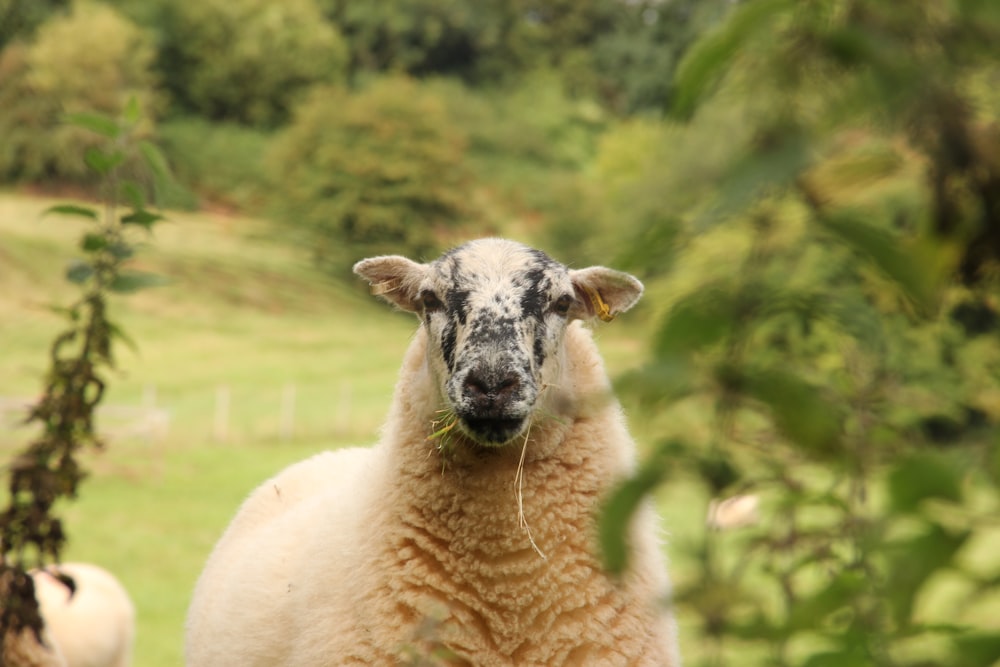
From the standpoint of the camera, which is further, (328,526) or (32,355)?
(32,355)

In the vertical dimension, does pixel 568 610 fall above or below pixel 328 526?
below

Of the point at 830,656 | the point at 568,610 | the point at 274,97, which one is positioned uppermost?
the point at 274,97

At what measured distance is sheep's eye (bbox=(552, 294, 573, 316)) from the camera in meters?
4.52

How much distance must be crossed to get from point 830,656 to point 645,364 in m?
0.39

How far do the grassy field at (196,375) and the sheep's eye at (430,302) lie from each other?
0.72 metres

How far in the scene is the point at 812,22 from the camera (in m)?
1.03

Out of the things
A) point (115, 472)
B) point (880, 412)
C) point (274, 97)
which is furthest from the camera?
point (274, 97)

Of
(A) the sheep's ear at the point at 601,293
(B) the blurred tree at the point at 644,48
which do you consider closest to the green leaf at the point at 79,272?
(A) the sheep's ear at the point at 601,293

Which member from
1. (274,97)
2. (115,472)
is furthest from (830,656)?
(274,97)

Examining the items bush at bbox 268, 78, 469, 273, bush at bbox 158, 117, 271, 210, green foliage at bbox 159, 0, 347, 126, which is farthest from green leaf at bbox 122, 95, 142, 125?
green foliage at bbox 159, 0, 347, 126

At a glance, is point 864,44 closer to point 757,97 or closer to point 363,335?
point 757,97

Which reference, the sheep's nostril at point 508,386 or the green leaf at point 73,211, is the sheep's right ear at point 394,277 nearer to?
the sheep's nostril at point 508,386

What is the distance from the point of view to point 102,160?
3.69 meters

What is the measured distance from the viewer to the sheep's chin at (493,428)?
3.99 meters
